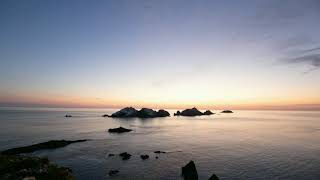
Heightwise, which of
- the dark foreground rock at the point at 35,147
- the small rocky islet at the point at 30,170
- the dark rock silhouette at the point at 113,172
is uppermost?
the small rocky islet at the point at 30,170

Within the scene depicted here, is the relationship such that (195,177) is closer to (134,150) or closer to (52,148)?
(134,150)

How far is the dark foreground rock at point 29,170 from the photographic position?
23.2 metres

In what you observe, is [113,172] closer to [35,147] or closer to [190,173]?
[190,173]

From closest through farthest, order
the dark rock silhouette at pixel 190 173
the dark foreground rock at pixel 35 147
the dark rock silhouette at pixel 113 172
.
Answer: the dark rock silhouette at pixel 190 173, the dark rock silhouette at pixel 113 172, the dark foreground rock at pixel 35 147

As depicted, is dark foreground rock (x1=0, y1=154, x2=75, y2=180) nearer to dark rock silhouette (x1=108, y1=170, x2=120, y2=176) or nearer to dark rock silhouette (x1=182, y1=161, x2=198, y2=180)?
dark rock silhouette (x1=108, y1=170, x2=120, y2=176)

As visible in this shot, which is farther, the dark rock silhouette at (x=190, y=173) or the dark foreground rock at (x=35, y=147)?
the dark foreground rock at (x=35, y=147)

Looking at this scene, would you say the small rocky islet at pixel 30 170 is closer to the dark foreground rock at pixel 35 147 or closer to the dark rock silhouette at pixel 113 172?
the dark rock silhouette at pixel 113 172

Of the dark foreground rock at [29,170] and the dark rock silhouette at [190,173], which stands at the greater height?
the dark foreground rock at [29,170]

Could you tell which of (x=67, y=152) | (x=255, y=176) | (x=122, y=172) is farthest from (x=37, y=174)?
(x=67, y=152)

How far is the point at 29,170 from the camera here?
80.4 ft

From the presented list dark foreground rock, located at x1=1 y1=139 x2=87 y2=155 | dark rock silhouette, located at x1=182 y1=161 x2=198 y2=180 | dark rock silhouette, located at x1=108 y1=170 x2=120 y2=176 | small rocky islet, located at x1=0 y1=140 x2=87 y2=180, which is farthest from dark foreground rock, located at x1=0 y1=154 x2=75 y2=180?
dark foreground rock, located at x1=1 y1=139 x2=87 y2=155

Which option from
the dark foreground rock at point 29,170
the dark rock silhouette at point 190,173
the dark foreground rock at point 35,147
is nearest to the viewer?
the dark foreground rock at point 29,170

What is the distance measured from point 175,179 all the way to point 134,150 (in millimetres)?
27909

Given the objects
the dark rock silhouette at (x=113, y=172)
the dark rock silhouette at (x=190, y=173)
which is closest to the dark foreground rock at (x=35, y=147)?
the dark rock silhouette at (x=113, y=172)
